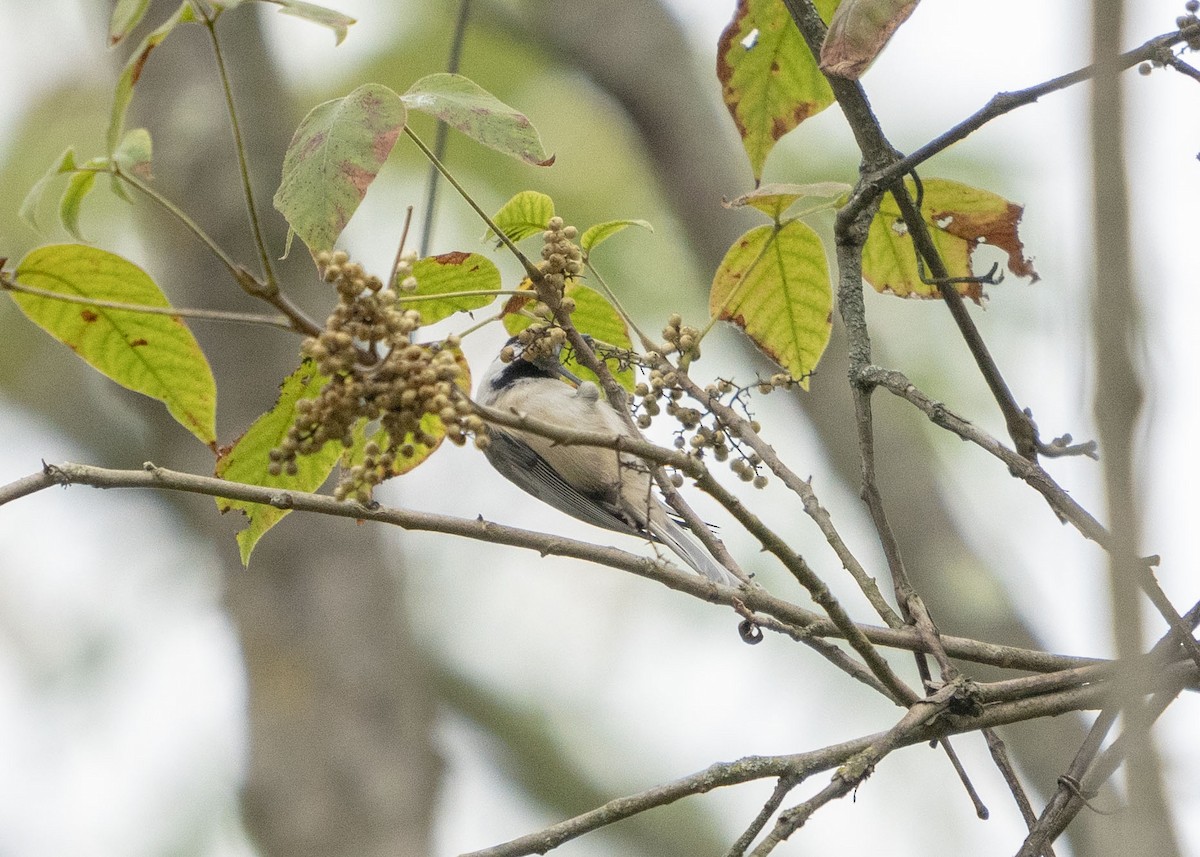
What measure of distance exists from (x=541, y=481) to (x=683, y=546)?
0.60 metres

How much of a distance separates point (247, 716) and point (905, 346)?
3.60 metres

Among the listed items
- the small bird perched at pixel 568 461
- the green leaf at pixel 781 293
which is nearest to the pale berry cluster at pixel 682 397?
the green leaf at pixel 781 293

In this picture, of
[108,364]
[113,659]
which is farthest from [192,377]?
[113,659]

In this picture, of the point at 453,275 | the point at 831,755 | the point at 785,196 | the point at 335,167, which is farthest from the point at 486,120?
the point at 831,755

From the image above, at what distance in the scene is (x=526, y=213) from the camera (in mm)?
1826

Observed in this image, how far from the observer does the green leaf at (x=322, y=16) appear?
1266mm

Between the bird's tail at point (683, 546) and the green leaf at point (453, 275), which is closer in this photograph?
the green leaf at point (453, 275)

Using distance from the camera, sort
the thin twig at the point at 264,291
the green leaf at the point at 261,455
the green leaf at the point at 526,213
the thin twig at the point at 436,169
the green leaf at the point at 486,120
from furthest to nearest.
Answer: the thin twig at the point at 436,169, the green leaf at the point at 526,213, the green leaf at the point at 261,455, the green leaf at the point at 486,120, the thin twig at the point at 264,291

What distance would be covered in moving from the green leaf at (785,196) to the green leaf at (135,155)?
0.76 metres

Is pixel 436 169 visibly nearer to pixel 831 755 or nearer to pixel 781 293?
pixel 781 293

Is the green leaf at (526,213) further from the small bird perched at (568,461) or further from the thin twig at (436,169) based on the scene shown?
the small bird perched at (568,461)

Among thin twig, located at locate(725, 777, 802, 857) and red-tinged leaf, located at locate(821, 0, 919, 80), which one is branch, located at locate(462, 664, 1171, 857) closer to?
thin twig, located at locate(725, 777, 802, 857)

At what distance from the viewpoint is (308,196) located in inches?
53.1

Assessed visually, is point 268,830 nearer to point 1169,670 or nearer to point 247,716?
point 247,716
